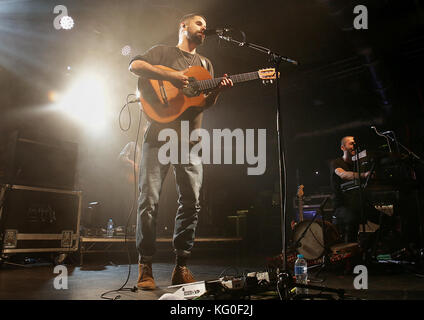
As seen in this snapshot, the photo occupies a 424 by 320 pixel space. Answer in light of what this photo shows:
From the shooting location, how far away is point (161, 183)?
2453 mm

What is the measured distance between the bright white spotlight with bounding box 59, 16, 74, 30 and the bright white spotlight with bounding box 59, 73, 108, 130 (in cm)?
96

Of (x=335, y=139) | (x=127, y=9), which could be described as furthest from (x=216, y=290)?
(x=335, y=139)

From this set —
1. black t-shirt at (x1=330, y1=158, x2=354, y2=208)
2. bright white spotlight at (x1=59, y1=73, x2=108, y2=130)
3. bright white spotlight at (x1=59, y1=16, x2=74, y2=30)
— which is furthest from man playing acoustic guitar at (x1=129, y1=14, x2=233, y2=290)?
bright white spotlight at (x1=59, y1=73, x2=108, y2=130)

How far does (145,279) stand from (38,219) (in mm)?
2316

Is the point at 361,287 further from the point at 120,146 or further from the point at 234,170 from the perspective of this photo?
the point at 234,170

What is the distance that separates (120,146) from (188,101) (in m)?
4.76

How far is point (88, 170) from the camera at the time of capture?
661 centimetres

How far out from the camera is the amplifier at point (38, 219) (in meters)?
3.56

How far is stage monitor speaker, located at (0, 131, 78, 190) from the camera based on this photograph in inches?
147

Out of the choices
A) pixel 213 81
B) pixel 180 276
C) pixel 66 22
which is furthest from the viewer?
pixel 66 22

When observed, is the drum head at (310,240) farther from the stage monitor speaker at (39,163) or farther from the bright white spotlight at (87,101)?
the bright white spotlight at (87,101)

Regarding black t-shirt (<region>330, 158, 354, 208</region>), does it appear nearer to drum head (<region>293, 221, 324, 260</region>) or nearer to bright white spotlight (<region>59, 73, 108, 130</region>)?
drum head (<region>293, 221, 324, 260</region>)

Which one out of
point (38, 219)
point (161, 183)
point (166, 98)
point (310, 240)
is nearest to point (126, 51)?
point (38, 219)

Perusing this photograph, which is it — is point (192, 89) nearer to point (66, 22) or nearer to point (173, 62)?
point (173, 62)
